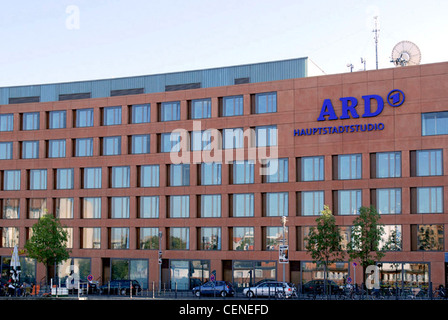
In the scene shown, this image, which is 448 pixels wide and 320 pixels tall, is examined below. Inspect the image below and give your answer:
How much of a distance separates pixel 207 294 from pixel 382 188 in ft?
68.4

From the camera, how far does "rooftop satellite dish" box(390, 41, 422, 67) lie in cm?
6800

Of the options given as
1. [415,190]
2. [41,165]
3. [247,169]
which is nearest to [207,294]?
[247,169]

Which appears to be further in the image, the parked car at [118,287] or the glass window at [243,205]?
the glass window at [243,205]

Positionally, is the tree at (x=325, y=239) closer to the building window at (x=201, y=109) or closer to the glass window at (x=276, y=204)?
the glass window at (x=276, y=204)

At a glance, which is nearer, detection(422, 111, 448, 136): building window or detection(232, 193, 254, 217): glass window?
detection(422, 111, 448, 136): building window

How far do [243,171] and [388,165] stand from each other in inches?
637

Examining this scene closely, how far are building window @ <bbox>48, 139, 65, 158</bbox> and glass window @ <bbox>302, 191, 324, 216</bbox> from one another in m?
32.2

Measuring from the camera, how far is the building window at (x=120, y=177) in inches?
2987

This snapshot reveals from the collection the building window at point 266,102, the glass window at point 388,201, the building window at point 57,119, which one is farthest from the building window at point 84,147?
the glass window at point 388,201

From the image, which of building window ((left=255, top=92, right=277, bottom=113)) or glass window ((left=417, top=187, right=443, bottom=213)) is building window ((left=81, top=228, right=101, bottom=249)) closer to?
building window ((left=255, top=92, right=277, bottom=113))

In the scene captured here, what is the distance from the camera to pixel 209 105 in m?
72.6

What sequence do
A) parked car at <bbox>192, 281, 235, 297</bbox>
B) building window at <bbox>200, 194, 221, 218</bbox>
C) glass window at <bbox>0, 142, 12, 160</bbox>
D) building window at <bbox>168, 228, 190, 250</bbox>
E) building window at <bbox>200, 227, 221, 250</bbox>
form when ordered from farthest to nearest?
glass window at <bbox>0, 142, 12, 160</bbox> < building window at <bbox>168, 228, 190, 250</bbox> < building window at <bbox>200, 194, 221, 218</bbox> < building window at <bbox>200, 227, 221, 250</bbox> < parked car at <bbox>192, 281, 235, 297</bbox>

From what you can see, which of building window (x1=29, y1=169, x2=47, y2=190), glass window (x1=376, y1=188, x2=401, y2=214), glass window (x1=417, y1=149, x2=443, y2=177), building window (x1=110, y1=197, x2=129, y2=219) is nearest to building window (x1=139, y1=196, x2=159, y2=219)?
building window (x1=110, y1=197, x2=129, y2=219)

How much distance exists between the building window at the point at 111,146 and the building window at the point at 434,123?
119 feet
